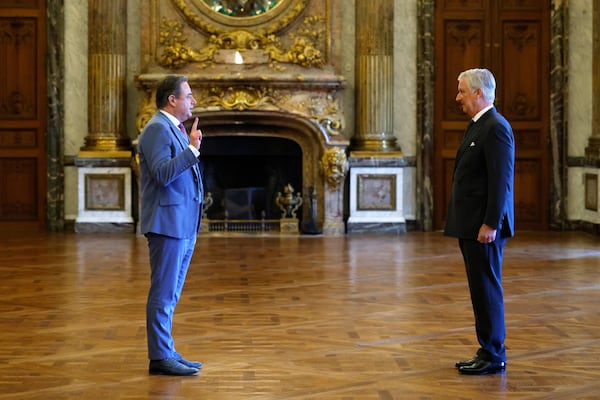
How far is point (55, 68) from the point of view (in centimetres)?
1306

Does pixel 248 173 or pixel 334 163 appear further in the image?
pixel 248 173

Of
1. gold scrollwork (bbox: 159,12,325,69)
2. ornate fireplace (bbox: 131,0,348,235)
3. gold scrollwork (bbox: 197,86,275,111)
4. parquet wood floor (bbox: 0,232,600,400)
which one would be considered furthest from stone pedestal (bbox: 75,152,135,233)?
parquet wood floor (bbox: 0,232,600,400)

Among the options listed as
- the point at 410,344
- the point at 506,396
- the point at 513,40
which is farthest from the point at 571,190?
the point at 506,396

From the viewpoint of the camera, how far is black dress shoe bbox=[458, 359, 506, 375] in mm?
5473

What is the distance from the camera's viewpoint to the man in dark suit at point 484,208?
17.8ft

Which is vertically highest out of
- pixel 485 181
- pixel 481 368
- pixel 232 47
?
pixel 232 47

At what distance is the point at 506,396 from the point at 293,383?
94 centimetres

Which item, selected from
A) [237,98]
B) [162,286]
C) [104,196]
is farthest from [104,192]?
[162,286]

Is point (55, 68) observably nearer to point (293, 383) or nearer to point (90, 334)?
point (90, 334)

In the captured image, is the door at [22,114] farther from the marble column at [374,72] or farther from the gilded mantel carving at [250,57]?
the marble column at [374,72]

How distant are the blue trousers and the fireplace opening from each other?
758cm

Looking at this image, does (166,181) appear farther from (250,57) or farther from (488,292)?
(250,57)

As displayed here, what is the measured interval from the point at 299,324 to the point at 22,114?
7200 mm

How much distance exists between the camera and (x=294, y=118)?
41.6 feet
